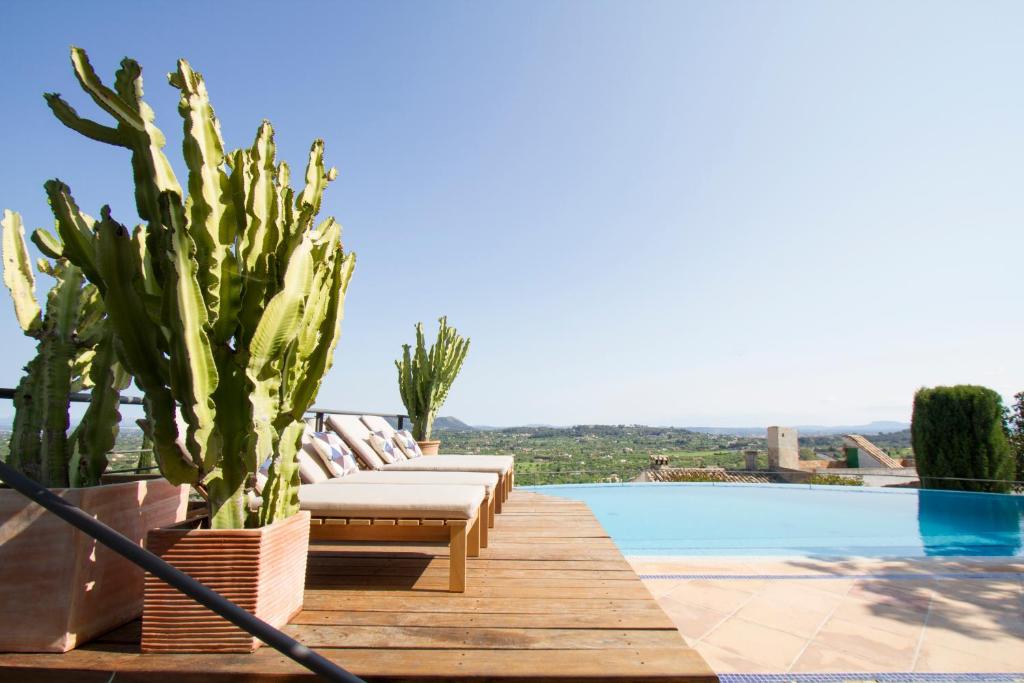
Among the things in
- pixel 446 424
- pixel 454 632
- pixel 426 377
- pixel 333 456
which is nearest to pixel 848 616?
pixel 454 632

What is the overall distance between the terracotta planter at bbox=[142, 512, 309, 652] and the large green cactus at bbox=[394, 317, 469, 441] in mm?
6708

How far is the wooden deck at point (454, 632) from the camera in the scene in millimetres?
1425

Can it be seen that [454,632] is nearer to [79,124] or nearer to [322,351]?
[322,351]

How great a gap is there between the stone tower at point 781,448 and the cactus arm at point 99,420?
15356 millimetres

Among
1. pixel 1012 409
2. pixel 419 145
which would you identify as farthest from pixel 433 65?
pixel 1012 409

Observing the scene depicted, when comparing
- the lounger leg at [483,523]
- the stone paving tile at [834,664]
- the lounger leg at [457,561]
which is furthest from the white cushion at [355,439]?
the stone paving tile at [834,664]

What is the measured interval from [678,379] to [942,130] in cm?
1304

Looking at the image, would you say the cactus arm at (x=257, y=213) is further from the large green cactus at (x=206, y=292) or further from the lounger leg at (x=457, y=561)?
the lounger leg at (x=457, y=561)

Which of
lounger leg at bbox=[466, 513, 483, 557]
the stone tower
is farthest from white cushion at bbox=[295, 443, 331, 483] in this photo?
the stone tower

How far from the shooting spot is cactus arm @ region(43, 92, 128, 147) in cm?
176

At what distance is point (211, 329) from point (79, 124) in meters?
0.95

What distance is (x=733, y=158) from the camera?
8.46 m

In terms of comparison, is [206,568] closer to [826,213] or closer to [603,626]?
[603,626]

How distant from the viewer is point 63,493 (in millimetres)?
1581
